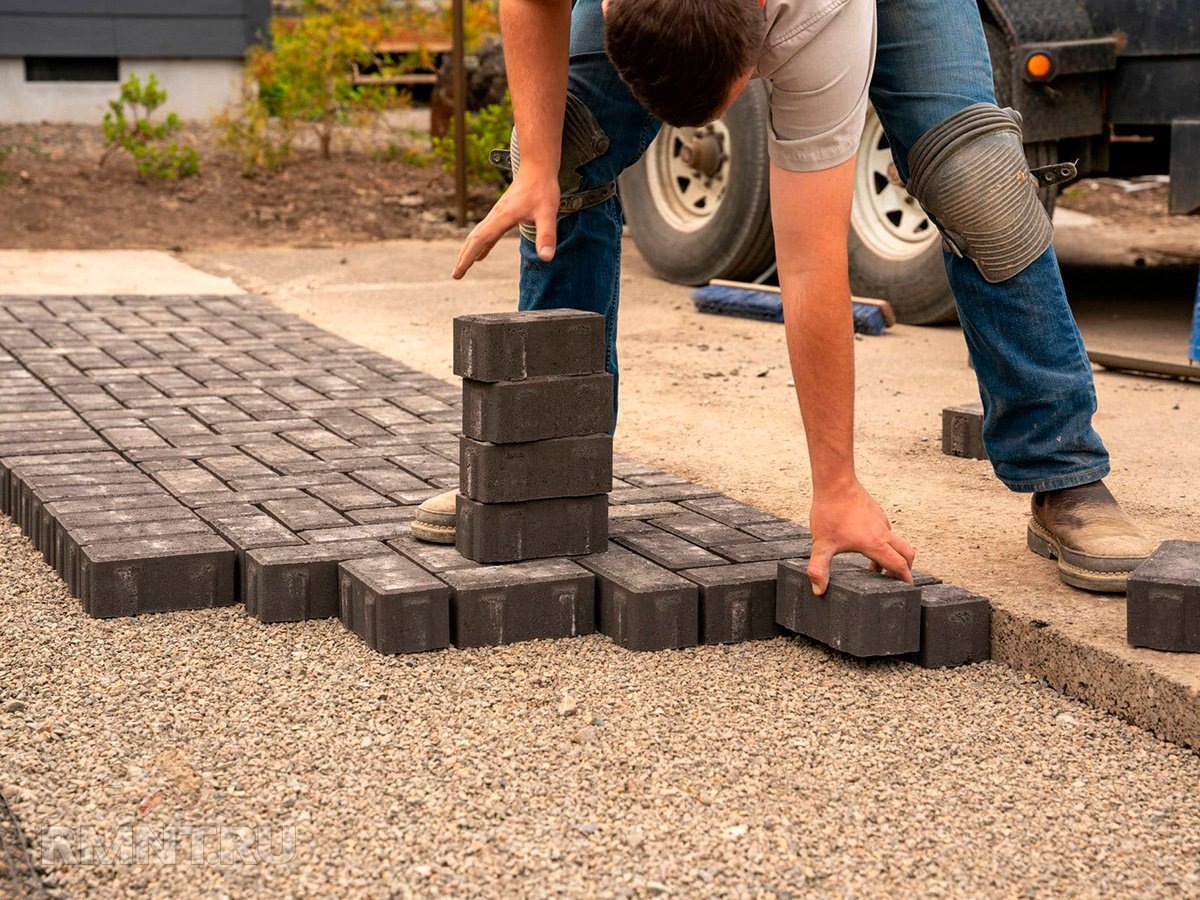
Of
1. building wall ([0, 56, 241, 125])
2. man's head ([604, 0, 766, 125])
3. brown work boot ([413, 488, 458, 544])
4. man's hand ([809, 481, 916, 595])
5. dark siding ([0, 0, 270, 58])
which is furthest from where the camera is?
building wall ([0, 56, 241, 125])

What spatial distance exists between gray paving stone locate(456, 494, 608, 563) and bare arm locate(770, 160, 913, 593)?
508 millimetres

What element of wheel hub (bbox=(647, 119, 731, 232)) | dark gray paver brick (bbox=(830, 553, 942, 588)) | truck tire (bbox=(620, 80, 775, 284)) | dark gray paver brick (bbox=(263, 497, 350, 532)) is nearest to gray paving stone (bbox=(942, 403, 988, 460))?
dark gray paver brick (bbox=(830, 553, 942, 588))

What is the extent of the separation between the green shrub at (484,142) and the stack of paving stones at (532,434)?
6583 millimetres

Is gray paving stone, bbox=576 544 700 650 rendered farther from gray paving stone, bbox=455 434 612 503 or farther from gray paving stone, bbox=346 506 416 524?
gray paving stone, bbox=346 506 416 524

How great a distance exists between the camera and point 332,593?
9.89 feet

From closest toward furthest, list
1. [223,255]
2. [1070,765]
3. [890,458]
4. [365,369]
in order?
1. [1070,765]
2. [890,458]
3. [365,369]
4. [223,255]

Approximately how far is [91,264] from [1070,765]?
6.62 m

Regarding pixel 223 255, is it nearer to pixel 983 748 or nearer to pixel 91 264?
pixel 91 264

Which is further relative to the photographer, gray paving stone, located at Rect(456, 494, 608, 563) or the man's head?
gray paving stone, located at Rect(456, 494, 608, 563)

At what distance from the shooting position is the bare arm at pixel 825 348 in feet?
8.38

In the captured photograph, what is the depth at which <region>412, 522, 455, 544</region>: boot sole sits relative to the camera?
3133mm

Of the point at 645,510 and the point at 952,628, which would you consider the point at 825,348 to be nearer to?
the point at 952,628

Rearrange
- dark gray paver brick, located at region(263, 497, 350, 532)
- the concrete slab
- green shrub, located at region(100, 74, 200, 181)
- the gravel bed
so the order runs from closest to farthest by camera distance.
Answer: the gravel bed → dark gray paver brick, located at region(263, 497, 350, 532) → the concrete slab → green shrub, located at region(100, 74, 200, 181)

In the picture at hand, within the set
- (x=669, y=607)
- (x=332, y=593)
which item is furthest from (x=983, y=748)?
(x=332, y=593)
